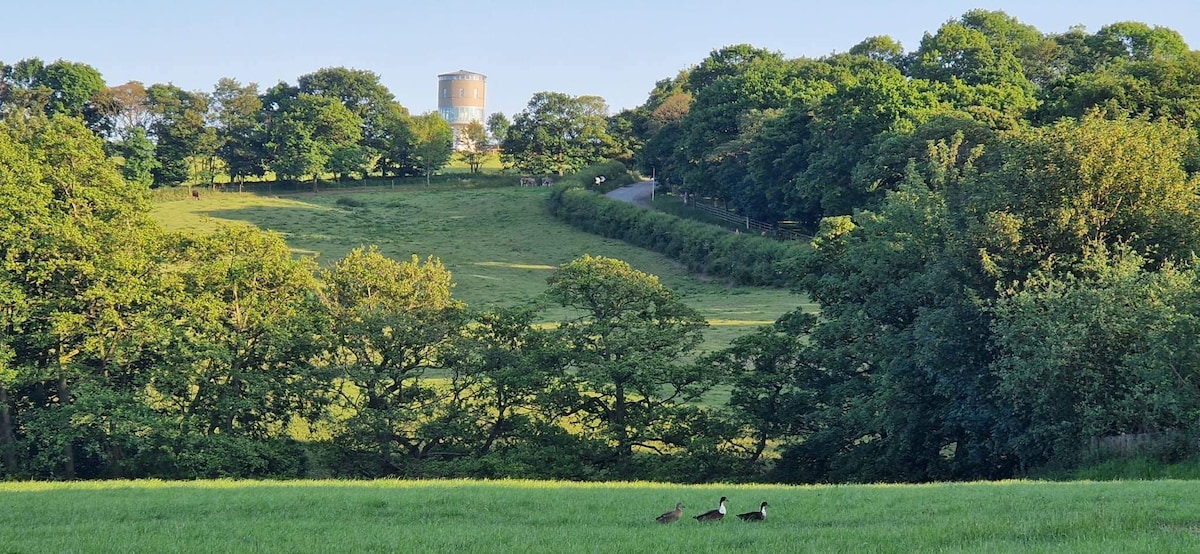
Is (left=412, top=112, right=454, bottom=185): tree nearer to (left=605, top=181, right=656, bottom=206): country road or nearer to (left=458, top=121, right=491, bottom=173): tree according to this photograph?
(left=458, top=121, right=491, bottom=173): tree

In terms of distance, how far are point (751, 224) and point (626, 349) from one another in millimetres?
58270

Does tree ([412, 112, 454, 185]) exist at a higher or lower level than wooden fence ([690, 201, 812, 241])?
higher

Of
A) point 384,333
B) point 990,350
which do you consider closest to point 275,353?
point 384,333

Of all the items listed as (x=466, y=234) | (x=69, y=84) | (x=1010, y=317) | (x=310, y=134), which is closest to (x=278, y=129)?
(x=310, y=134)

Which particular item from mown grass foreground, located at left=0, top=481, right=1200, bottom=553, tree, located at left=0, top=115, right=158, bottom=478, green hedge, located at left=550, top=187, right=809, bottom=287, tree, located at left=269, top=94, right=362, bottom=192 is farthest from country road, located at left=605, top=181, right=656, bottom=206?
mown grass foreground, located at left=0, top=481, right=1200, bottom=553

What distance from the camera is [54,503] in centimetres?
2344

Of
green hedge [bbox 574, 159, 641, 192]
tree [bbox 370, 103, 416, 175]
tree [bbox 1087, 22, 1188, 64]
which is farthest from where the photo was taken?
tree [bbox 370, 103, 416, 175]

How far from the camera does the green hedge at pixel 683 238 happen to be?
79750mm

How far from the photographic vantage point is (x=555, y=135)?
450 ft

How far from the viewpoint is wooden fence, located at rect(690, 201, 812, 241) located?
84.3m

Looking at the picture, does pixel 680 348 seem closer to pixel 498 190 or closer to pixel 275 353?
pixel 275 353

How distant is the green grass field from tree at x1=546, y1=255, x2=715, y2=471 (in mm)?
28301

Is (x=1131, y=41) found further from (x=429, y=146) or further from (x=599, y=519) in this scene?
(x=599, y=519)

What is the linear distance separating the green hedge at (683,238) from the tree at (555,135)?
75.2ft
